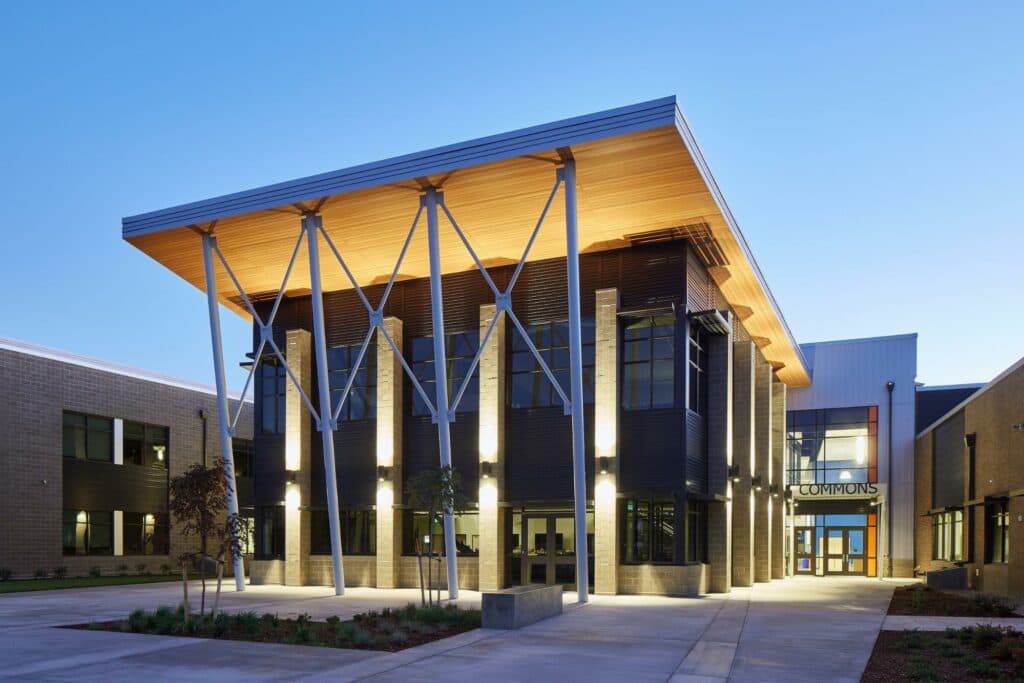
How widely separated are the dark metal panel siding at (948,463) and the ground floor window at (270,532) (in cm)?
2337

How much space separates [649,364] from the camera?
84.0ft

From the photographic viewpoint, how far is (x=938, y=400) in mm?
42000

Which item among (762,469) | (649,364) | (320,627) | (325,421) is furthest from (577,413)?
(762,469)

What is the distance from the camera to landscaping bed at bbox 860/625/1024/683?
1179cm

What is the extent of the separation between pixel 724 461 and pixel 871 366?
18.9m

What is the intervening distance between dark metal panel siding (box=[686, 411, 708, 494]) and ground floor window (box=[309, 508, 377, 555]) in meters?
9.95

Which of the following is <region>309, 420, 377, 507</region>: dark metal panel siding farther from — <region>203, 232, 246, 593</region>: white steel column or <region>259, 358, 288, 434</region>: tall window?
<region>203, 232, 246, 593</region>: white steel column

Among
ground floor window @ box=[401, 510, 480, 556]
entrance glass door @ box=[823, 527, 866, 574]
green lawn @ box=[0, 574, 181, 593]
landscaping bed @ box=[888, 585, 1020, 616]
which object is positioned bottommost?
entrance glass door @ box=[823, 527, 866, 574]

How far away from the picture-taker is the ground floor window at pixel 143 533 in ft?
123

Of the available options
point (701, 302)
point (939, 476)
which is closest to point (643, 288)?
point (701, 302)

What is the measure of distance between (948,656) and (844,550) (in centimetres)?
3089

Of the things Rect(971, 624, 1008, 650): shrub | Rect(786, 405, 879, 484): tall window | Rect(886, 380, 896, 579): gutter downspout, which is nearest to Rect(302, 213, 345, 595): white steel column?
Rect(971, 624, 1008, 650): shrub

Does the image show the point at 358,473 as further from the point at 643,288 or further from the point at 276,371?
the point at 643,288

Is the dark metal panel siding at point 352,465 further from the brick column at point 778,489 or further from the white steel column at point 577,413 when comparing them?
the brick column at point 778,489
